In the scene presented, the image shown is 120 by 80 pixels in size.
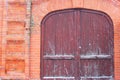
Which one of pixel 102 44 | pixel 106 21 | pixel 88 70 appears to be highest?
pixel 106 21

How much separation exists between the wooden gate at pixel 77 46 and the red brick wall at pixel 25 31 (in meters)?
0.16

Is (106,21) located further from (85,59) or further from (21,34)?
(21,34)

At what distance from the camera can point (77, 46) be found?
831 cm

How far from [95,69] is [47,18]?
1.93 m

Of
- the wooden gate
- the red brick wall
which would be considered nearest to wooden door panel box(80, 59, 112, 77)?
the wooden gate

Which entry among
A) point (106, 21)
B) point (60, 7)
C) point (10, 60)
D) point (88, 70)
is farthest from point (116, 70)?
point (10, 60)

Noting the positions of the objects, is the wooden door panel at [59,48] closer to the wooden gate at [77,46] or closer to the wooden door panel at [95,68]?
the wooden gate at [77,46]

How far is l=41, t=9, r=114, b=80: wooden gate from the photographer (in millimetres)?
8266

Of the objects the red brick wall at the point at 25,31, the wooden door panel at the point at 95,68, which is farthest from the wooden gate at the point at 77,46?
the red brick wall at the point at 25,31

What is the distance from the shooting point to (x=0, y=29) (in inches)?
324

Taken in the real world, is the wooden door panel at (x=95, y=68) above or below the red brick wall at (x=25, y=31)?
below

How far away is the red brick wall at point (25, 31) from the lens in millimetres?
8109

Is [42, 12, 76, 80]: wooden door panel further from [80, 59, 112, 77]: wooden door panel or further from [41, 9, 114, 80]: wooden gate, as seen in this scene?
[80, 59, 112, 77]: wooden door panel

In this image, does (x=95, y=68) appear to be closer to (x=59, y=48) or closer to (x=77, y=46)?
(x=77, y=46)
